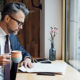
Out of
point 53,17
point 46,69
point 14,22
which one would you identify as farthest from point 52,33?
point 14,22

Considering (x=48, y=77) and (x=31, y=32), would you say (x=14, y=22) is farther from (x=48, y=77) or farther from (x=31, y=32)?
(x=31, y=32)

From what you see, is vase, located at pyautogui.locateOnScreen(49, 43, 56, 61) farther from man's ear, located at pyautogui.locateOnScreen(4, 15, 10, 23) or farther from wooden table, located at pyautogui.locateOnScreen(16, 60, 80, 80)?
man's ear, located at pyautogui.locateOnScreen(4, 15, 10, 23)

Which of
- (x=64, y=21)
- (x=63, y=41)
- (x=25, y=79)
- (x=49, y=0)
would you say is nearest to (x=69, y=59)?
(x=63, y=41)

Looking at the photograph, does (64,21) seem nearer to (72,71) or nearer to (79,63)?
(79,63)

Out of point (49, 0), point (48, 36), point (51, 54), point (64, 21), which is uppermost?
point (49, 0)

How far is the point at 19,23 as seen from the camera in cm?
219

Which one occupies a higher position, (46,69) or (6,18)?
(6,18)

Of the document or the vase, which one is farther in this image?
the vase

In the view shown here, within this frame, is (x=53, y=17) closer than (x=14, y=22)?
No

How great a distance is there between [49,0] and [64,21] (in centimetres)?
37

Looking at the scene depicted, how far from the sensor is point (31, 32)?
3.95 metres

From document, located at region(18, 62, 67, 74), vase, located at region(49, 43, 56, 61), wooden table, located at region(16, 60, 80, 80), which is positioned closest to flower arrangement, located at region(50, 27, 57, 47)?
vase, located at region(49, 43, 56, 61)

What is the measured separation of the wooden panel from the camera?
3.86m

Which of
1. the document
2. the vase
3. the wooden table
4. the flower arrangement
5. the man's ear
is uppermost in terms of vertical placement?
the man's ear
